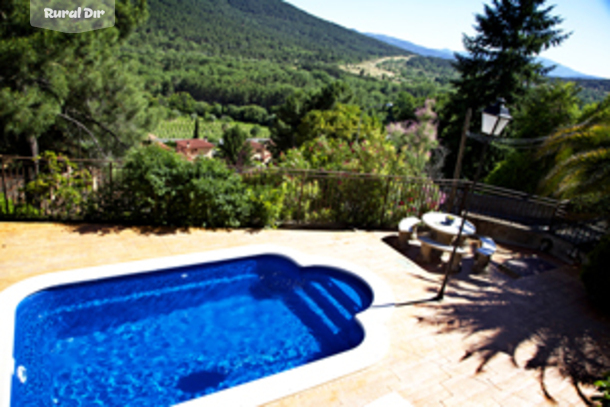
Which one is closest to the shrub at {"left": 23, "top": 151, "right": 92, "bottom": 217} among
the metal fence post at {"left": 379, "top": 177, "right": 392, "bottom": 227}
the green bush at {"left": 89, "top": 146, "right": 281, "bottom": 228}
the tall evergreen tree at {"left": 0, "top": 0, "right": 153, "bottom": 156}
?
the green bush at {"left": 89, "top": 146, "right": 281, "bottom": 228}

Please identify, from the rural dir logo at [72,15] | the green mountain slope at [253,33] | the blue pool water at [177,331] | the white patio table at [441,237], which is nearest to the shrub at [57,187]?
the blue pool water at [177,331]

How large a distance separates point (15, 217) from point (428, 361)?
692 cm

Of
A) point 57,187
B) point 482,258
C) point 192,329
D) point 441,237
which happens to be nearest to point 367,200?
point 441,237

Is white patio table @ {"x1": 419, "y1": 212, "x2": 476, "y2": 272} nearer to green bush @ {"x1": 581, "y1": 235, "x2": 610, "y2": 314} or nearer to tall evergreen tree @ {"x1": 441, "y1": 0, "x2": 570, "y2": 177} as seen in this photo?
green bush @ {"x1": 581, "y1": 235, "x2": 610, "y2": 314}

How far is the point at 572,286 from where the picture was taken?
6.31m

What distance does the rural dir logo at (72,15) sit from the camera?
10.5m

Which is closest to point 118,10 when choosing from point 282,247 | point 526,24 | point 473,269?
point 282,247

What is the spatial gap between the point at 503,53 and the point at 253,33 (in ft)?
473

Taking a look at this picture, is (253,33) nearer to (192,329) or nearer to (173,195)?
(173,195)

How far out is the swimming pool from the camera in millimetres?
3856

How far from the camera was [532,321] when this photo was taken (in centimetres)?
514

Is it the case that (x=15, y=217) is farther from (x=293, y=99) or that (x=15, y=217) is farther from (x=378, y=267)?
(x=293, y=99)

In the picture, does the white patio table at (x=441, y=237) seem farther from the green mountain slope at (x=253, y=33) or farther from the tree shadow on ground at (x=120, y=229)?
the green mountain slope at (x=253, y=33)

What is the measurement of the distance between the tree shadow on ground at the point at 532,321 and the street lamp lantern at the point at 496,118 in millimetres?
2450
